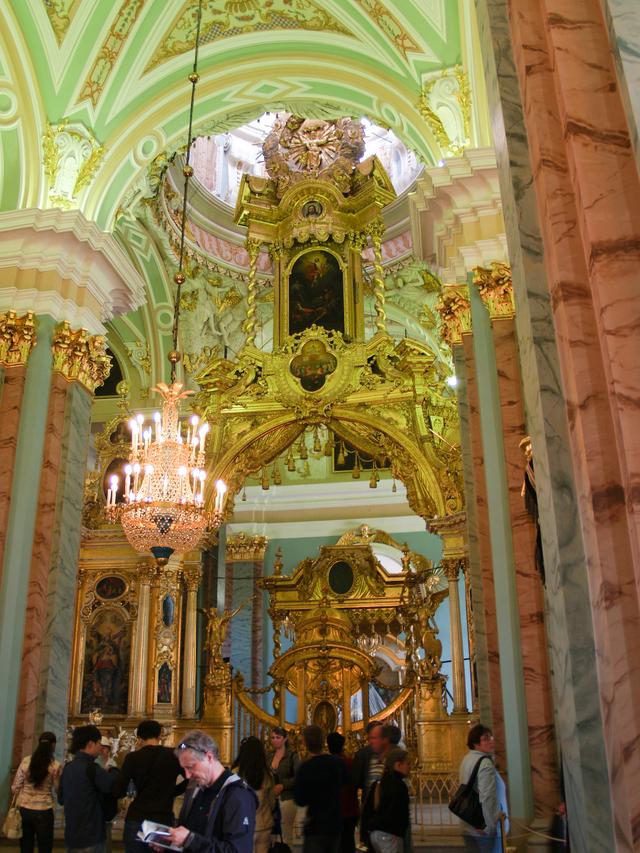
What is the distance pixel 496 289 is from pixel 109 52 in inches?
212

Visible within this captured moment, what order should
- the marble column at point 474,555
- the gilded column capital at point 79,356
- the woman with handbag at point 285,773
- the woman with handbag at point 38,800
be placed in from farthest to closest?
the gilded column capital at point 79,356, the marble column at point 474,555, the woman with handbag at point 285,773, the woman with handbag at point 38,800

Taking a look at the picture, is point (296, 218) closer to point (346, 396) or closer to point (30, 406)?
point (346, 396)

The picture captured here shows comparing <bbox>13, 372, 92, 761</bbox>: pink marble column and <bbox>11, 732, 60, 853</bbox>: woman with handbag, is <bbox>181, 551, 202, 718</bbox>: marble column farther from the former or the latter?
<bbox>11, 732, 60, 853</bbox>: woman with handbag

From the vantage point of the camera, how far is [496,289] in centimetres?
811

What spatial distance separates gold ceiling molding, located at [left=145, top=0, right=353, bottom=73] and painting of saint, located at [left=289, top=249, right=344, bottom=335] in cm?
310

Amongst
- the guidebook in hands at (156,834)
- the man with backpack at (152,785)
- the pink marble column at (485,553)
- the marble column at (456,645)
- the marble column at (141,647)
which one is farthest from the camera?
the marble column at (141,647)

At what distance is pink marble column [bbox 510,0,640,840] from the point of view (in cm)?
243

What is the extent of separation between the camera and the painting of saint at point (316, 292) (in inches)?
466

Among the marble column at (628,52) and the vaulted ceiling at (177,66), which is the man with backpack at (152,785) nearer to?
the marble column at (628,52)

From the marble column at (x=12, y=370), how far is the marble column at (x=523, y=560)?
15.4ft

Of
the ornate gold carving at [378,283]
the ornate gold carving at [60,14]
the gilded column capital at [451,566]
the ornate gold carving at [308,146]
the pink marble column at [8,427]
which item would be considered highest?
the ornate gold carving at [308,146]

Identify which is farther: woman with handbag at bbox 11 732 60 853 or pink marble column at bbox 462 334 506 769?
pink marble column at bbox 462 334 506 769

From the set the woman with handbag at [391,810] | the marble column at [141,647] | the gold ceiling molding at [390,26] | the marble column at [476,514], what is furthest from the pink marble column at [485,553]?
the marble column at [141,647]

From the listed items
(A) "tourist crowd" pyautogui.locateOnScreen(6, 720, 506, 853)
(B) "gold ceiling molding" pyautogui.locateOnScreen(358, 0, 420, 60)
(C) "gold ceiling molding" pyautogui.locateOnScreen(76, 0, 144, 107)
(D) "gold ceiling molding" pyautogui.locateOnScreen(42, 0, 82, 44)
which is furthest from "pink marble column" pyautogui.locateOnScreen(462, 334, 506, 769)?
(D) "gold ceiling molding" pyautogui.locateOnScreen(42, 0, 82, 44)
